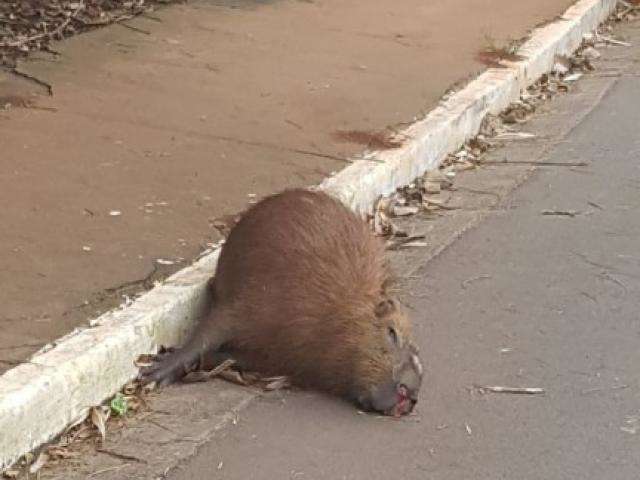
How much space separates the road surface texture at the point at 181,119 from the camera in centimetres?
446

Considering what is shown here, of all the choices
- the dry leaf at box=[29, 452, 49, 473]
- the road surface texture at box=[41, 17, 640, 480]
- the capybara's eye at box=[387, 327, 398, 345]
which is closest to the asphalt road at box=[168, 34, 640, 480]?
the road surface texture at box=[41, 17, 640, 480]

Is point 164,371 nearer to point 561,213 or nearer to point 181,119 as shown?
point 181,119

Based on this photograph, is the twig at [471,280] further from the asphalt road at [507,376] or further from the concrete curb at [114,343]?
the concrete curb at [114,343]

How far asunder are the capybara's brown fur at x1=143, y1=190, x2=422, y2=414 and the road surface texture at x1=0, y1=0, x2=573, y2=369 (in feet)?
1.07

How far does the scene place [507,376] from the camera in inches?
167

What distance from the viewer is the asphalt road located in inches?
146

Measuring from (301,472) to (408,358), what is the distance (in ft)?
1.64

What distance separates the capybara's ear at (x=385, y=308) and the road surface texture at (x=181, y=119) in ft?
2.62

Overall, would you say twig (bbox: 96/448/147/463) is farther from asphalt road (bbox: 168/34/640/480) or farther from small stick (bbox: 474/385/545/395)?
small stick (bbox: 474/385/545/395)

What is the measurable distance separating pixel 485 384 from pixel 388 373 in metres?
0.42

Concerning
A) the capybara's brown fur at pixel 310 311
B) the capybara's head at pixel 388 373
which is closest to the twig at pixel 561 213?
the capybara's brown fur at pixel 310 311

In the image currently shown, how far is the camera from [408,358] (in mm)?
3922

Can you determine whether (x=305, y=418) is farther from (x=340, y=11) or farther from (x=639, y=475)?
(x=340, y=11)

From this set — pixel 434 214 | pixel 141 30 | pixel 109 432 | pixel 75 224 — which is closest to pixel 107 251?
pixel 75 224
